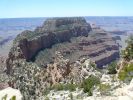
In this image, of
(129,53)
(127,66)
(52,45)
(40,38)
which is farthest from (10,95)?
(52,45)

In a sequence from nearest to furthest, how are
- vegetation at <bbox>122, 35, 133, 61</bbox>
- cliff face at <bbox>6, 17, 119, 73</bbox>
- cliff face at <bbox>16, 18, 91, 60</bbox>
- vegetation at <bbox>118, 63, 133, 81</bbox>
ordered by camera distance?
vegetation at <bbox>118, 63, 133, 81</bbox> → vegetation at <bbox>122, 35, 133, 61</bbox> → cliff face at <bbox>6, 17, 119, 73</bbox> → cliff face at <bbox>16, 18, 91, 60</bbox>

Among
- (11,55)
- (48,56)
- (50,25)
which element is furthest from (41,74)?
(50,25)

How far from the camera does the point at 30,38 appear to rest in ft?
512

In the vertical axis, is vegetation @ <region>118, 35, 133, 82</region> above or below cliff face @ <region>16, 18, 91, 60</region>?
above

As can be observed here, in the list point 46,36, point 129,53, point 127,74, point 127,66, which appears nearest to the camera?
point 127,74

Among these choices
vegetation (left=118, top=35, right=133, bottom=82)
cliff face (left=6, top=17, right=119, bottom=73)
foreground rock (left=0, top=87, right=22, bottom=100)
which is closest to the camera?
foreground rock (left=0, top=87, right=22, bottom=100)

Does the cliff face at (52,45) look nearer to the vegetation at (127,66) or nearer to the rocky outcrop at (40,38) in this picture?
the rocky outcrop at (40,38)

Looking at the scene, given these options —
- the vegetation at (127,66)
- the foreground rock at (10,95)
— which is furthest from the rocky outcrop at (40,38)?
the foreground rock at (10,95)

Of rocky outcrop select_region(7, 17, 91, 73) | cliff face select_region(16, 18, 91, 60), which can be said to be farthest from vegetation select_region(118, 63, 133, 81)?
cliff face select_region(16, 18, 91, 60)

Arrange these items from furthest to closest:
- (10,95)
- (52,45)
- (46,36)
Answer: (52,45) < (46,36) < (10,95)

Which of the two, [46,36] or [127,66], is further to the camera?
[46,36]

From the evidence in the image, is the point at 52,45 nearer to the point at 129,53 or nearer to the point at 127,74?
the point at 129,53

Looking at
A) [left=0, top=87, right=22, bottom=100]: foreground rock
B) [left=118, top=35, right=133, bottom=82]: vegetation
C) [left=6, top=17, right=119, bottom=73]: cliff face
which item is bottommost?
[left=6, top=17, right=119, bottom=73]: cliff face

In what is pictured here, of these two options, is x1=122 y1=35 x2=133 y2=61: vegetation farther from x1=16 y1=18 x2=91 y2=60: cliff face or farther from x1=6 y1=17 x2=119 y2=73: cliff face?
x1=16 y1=18 x2=91 y2=60: cliff face
